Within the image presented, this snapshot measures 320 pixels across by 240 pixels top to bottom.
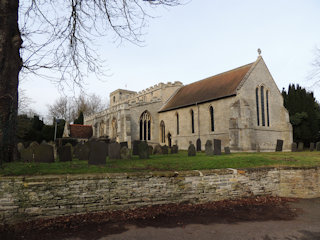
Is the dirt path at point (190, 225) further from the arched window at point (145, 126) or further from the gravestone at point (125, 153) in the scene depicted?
the arched window at point (145, 126)

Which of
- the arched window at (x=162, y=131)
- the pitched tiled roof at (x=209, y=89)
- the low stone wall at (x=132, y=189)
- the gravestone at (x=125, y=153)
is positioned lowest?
the low stone wall at (x=132, y=189)

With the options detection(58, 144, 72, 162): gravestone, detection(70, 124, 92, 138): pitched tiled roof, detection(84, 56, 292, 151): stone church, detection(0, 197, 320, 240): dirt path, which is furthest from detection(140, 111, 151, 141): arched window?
detection(0, 197, 320, 240): dirt path

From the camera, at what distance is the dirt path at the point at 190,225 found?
16.9ft

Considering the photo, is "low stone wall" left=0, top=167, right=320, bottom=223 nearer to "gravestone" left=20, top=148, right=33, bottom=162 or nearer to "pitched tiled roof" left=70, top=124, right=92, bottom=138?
"gravestone" left=20, top=148, right=33, bottom=162

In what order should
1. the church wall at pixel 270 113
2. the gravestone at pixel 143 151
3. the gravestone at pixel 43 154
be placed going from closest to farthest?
the gravestone at pixel 43 154, the gravestone at pixel 143 151, the church wall at pixel 270 113

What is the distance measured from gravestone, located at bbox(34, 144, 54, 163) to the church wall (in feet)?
54.9

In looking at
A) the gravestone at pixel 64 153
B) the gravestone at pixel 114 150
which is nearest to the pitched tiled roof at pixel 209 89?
the gravestone at pixel 114 150

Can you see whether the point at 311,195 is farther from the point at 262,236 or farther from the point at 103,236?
the point at 103,236

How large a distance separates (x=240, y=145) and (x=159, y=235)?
1747 centimetres

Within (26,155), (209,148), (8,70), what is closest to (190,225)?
(26,155)

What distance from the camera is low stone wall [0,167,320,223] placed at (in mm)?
5797

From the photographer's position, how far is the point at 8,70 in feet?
25.8

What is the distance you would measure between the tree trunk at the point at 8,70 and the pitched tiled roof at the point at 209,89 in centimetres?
1846

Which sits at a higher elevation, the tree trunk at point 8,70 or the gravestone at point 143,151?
the tree trunk at point 8,70
